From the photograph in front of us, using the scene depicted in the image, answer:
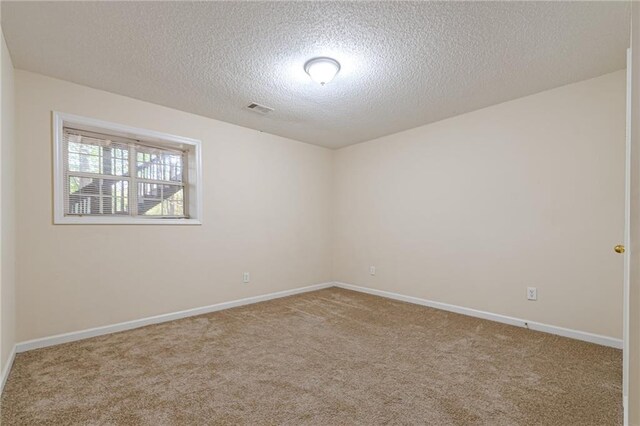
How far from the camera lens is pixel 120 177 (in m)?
3.17

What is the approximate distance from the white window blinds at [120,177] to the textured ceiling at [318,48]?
23.0 inches

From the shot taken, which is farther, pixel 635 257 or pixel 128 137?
pixel 128 137

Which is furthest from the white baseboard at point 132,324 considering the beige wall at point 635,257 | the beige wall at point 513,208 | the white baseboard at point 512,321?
the beige wall at point 635,257

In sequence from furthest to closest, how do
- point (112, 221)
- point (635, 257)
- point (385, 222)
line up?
point (385, 222) → point (112, 221) → point (635, 257)

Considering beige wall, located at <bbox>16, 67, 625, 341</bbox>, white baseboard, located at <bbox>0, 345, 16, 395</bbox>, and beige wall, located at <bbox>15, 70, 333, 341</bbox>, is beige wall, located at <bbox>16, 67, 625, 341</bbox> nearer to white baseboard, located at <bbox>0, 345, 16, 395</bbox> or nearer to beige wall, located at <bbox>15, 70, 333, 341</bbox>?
beige wall, located at <bbox>15, 70, 333, 341</bbox>

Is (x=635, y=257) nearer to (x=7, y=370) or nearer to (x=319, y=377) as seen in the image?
(x=319, y=377)

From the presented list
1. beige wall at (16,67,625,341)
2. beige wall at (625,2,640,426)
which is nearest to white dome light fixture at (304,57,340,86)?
beige wall at (625,2,640,426)

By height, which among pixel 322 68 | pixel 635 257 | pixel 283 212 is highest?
pixel 322 68

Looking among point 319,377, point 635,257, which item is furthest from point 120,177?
point 635,257

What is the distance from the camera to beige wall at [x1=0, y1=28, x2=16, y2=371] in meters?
2.00

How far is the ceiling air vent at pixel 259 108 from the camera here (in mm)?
3262

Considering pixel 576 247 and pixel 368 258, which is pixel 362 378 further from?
pixel 368 258

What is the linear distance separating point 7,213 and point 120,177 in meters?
1.08

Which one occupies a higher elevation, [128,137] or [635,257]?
[128,137]
